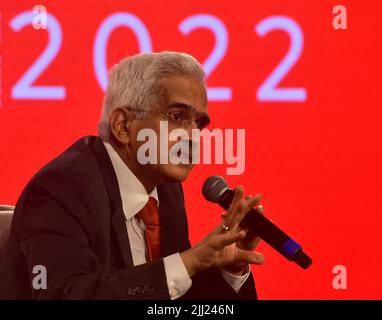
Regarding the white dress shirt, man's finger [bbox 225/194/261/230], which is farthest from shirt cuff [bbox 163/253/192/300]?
the white dress shirt

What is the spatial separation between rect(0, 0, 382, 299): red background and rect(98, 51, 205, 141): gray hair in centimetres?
86

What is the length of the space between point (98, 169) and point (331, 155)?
1301 millimetres

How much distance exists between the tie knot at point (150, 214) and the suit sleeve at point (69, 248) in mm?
240

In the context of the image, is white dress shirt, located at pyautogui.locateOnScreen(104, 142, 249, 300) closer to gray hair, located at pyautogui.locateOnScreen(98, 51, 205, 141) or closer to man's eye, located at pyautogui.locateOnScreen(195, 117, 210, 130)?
gray hair, located at pyautogui.locateOnScreen(98, 51, 205, 141)

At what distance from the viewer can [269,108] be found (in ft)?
8.26

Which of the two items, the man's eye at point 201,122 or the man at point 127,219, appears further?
the man's eye at point 201,122

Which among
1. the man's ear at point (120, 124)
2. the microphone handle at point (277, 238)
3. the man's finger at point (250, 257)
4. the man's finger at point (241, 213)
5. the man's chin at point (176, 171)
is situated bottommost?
the man's finger at point (250, 257)

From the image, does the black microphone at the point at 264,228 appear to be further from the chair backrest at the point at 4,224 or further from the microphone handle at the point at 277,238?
the chair backrest at the point at 4,224

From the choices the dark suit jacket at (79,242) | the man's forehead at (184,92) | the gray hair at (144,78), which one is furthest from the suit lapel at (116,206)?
the man's forehead at (184,92)

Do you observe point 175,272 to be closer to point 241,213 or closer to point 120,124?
point 241,213

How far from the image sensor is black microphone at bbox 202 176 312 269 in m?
1.26

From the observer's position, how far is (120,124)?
5.27 ft

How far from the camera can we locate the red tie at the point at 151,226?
160 centimetres

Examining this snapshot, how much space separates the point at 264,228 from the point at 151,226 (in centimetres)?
41
